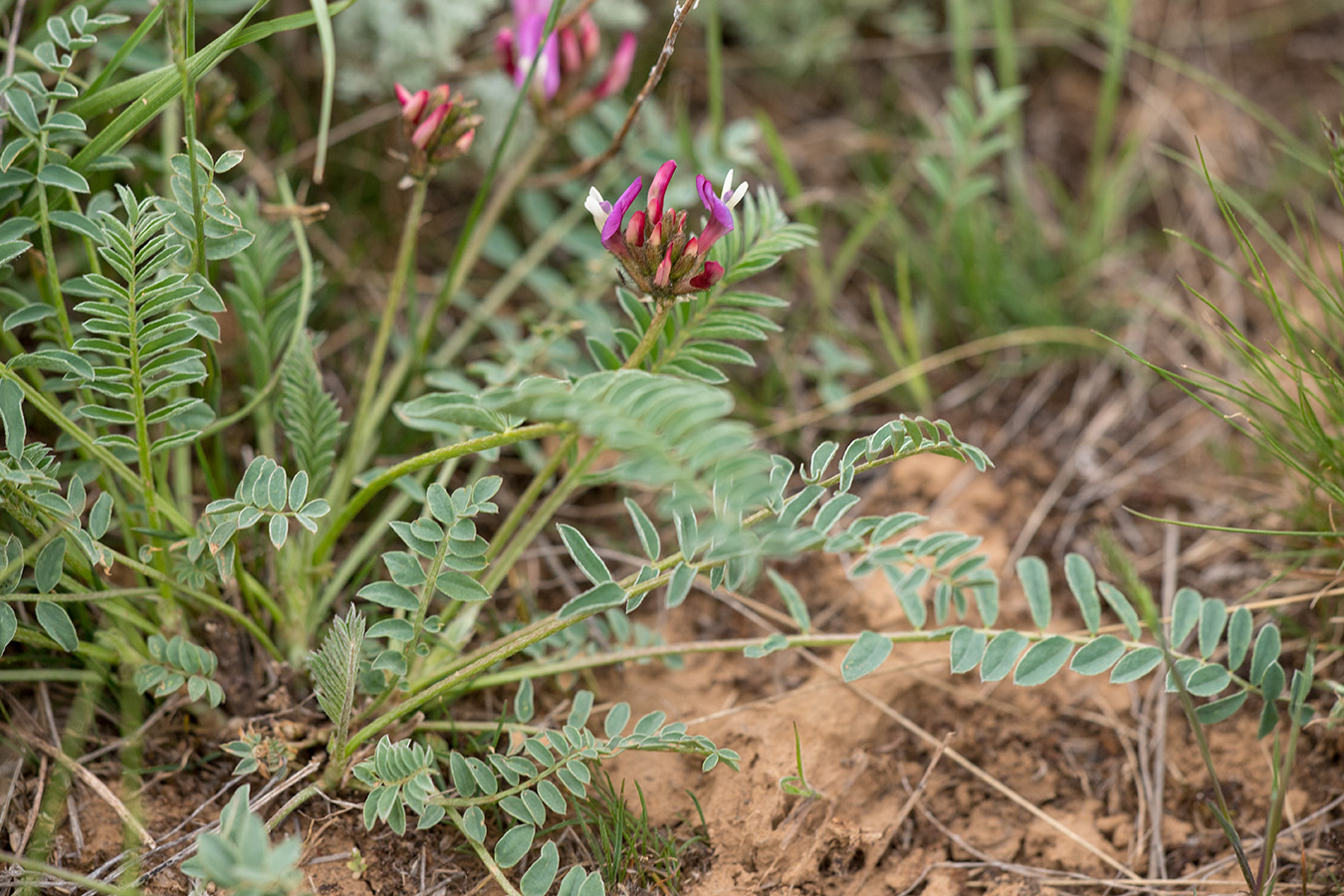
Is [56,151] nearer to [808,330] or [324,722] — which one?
[324,722]

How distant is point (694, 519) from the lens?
158cm

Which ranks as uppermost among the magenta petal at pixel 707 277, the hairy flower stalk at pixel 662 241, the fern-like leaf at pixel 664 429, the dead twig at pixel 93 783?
the hairy flower stalk at pixel 662 241

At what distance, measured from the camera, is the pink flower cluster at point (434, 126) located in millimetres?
1852

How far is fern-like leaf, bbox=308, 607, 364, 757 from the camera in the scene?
4.83ft

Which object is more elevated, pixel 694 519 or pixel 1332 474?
pixel 694 519

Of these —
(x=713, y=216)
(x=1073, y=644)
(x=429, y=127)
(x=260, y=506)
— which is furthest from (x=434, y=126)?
(x=1073, y=644)

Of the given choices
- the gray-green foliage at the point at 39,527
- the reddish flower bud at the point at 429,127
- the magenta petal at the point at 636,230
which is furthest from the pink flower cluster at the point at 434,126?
the gray-green foliage at the point at 39,527

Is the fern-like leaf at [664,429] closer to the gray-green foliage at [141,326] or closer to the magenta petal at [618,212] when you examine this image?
the magenta petal at [618,212]

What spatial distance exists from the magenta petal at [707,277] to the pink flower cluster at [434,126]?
57 centimetres

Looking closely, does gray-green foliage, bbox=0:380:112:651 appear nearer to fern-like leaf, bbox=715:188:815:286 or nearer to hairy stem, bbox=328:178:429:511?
hairy stem, bbox=328:178:429:511

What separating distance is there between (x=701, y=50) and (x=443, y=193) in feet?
2.88

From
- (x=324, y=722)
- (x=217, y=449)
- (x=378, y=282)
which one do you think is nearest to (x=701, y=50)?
(x=378, y=282)

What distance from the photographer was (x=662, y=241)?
1.54 meters

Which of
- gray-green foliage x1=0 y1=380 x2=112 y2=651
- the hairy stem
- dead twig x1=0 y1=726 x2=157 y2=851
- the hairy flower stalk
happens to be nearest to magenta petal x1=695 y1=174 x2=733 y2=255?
the hairy flower stalk
